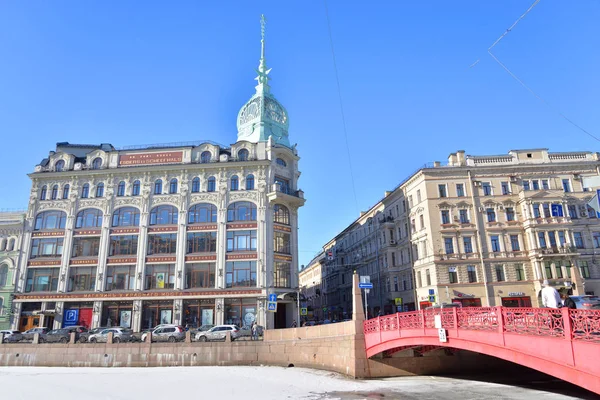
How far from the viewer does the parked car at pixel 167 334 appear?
3441 centimetres

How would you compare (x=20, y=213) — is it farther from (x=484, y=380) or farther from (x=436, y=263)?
(x=484, y=380)

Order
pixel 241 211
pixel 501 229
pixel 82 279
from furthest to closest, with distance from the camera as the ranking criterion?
pixel 241 211 → pixel 82 279 → pixel 501 229

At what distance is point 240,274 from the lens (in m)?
43.9

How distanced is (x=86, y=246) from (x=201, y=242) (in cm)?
1276

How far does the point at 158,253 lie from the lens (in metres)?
45.2

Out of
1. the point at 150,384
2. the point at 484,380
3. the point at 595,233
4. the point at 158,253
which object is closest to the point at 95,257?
the point at 158,253

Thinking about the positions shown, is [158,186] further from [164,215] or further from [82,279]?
[82,279]

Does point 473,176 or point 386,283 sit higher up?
point 473,176

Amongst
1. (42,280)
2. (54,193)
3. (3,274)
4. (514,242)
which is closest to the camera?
(514,242)

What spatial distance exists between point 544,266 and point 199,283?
112 ft

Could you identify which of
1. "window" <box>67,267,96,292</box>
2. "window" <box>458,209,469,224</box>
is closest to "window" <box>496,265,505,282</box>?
"window" <box>458,209,469,224</box>

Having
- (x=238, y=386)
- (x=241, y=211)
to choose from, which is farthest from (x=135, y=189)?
(x=238, y=386)

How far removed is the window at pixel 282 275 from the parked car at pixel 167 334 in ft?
38.8

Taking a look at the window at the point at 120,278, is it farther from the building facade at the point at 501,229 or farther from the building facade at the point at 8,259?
the building facade at the point at 501,229
